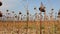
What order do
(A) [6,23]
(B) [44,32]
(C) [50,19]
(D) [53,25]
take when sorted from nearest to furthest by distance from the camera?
(C) [50,19] → (B) [44,32] → (D) [53,25] → (A) [6,23]

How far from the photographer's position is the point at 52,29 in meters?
5.05

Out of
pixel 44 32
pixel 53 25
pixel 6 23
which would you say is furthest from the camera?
pixel 6 23

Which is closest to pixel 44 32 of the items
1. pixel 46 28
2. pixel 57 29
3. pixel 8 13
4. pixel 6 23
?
pixel 46 28

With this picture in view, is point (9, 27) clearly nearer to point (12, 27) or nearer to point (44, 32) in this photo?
point (12, 27)

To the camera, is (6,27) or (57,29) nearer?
(57,29)

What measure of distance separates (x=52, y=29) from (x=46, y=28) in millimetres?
162

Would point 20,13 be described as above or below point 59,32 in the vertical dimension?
above

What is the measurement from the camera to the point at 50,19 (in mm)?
4527

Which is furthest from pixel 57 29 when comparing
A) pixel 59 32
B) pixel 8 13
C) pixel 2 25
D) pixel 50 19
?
pixel 2 25

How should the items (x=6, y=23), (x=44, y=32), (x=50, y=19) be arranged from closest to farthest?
(x=50, y=19)
(x=44, y=32)
(x=6, y=23)

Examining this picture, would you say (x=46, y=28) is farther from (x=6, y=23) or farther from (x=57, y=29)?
(x=6, y=23)

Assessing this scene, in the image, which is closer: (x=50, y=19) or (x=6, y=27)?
(x=50, y=19)

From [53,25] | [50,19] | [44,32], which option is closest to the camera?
[50,19]

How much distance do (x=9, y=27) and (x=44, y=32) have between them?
3.59 feet
